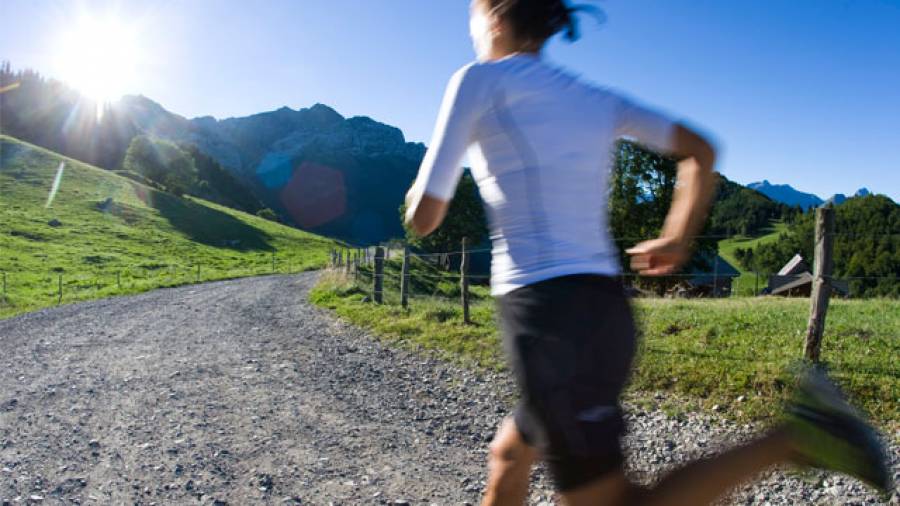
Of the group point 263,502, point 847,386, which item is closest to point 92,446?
point 263,502

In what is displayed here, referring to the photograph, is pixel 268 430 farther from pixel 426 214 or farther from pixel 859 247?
pixel 859 247

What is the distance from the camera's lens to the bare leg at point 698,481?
5.01 ft

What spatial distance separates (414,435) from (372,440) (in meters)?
0.39

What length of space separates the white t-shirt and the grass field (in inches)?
43.6

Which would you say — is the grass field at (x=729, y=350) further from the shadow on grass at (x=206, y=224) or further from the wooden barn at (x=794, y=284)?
the shadow on grass at (x=206, y=224)

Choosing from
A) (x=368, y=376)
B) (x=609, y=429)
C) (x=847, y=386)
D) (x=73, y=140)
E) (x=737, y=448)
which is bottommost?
(x=368, y=376)

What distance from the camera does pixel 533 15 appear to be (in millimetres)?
1681

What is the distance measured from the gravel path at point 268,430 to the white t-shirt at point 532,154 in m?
1.06

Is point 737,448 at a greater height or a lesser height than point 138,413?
greater

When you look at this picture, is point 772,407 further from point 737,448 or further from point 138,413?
point 138,413

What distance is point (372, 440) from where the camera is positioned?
193 inches

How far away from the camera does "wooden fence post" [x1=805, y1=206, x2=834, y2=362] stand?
6.48 meters

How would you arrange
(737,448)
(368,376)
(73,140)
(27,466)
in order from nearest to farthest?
1. (737,448)
2. (27,466)
3. (368,376)
4. (73,140)

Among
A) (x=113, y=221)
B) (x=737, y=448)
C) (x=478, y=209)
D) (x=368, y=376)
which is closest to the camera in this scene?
(x=737, y=448)
